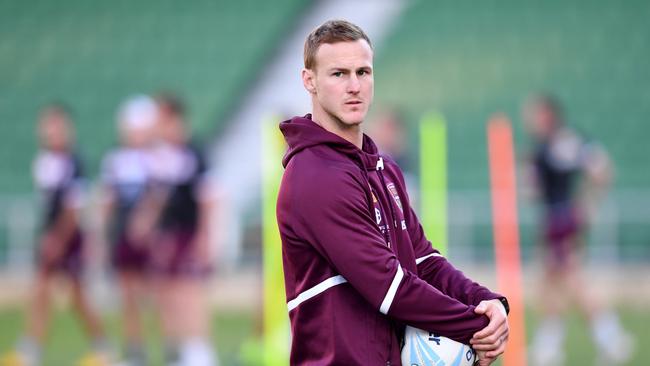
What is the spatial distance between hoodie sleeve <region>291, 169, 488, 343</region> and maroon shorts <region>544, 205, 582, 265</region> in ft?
28.0

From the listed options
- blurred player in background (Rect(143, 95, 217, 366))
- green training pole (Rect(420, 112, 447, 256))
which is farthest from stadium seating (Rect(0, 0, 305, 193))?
blurred player in background (Rect(143, 95, 217, 366))

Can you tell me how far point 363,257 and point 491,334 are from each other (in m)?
0.50

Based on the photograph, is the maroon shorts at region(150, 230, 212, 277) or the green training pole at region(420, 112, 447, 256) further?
the green training pole at region(420, 112, 447, 256)

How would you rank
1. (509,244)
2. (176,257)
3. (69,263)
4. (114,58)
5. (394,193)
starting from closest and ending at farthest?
1. (394,193)
2. (176,257)
3. (69,263)
4. (509,244)
5. (114,58)

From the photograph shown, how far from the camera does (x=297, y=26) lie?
809 inches

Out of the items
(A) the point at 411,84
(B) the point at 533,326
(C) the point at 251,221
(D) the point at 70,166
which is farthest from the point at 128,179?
(A) the point at 411,84

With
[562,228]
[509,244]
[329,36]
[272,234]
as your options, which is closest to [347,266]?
[329,36]

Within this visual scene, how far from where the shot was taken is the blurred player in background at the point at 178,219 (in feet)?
33.7

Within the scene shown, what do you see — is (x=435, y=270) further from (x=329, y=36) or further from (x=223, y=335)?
(x=223, y=335)

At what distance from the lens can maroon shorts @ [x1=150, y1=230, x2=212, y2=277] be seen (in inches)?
407

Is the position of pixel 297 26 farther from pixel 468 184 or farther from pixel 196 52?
pixel 468 184

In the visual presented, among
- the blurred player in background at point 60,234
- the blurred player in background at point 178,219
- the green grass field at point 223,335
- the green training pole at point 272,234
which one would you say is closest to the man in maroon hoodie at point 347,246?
the green training pole at point 272,234

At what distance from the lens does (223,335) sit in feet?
42.3

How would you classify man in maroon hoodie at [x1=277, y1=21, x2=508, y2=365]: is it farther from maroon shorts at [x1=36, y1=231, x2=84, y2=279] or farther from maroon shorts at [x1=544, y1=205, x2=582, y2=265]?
maroon shorts at [x1=544, y1=205, x2=582, y2=265]
